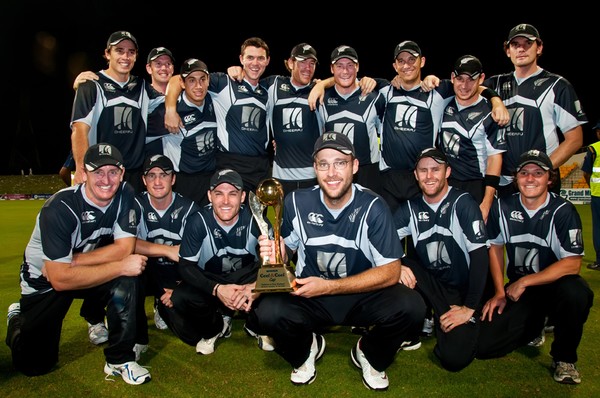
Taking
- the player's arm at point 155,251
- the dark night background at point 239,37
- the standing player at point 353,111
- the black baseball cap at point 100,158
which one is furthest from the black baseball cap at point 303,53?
the dark night background at point 239,37

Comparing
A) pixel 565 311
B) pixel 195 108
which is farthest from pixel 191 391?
pixel 195 108

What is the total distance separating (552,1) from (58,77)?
111ft

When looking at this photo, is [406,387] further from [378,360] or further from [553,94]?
[553,94]

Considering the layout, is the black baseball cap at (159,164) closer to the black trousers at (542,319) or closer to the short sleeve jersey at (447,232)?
→ the short sleeve jersey at (447,232)

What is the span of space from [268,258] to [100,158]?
1.49 metres

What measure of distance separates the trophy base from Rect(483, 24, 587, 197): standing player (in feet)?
8.49

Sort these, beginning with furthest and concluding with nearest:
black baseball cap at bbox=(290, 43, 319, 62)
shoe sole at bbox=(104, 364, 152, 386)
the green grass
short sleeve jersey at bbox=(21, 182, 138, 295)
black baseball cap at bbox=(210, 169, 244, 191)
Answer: black baseball cap at bbox=(290, 43, 319, 62), black baseball cap at bbox=(210, 169, 244, 191), short sleeve jersey at bbox=(21, 182, 138, 295), shoe sole at bbox=(104, 364, 152, 386), the green grass

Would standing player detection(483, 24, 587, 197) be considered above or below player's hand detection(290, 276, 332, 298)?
above

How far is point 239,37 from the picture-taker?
29172mm

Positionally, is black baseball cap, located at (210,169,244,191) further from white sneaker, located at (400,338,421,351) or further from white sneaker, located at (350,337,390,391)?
white sneaker, located at (400,338,421,351)

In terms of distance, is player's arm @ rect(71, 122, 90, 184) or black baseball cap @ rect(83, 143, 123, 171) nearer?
black baseball cap @ rect(83, 143, 123, 171)

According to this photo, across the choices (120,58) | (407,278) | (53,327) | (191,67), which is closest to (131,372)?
(53,327)

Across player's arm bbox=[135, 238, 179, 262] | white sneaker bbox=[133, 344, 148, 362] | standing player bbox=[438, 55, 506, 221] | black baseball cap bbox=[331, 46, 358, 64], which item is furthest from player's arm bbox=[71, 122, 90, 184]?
standing player bbox=[438, 55, 506, 221]

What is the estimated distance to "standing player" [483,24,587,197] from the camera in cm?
434
